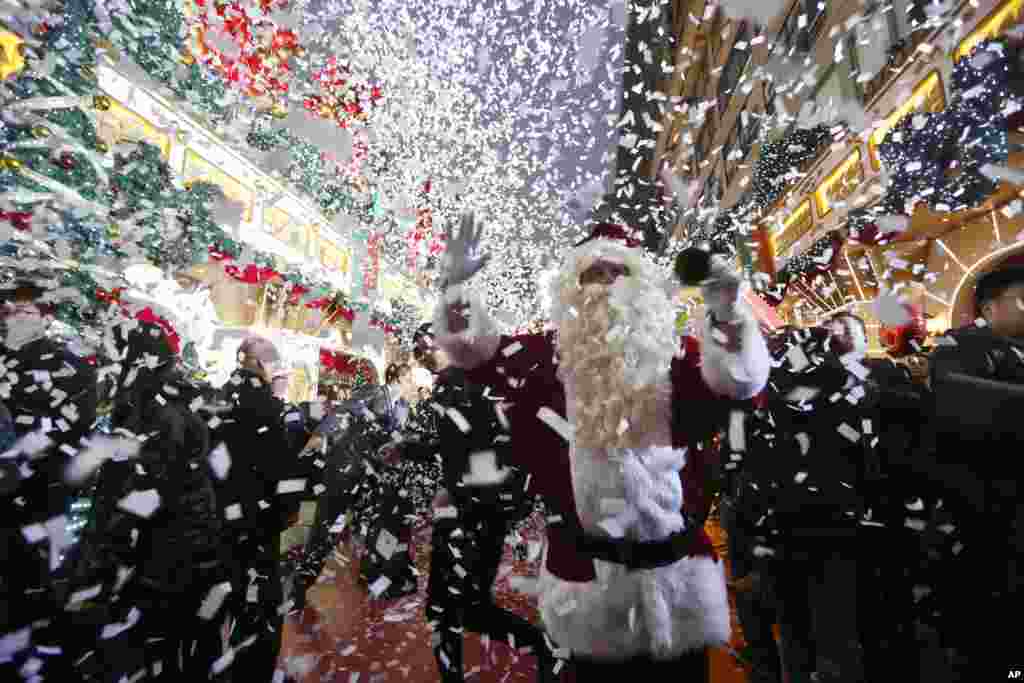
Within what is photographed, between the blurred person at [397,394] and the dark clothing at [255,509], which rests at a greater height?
the blurred person at [397,394]

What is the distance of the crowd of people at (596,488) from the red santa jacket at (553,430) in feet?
0.03

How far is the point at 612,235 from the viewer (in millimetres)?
2477

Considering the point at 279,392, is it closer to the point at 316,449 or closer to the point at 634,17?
the point at 316,449

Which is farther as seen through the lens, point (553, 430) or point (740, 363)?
point (553, 430)

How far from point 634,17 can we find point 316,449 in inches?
1261

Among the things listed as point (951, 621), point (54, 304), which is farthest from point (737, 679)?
point (54, 304)

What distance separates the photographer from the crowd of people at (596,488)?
5.74 ft

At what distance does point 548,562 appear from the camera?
185cm

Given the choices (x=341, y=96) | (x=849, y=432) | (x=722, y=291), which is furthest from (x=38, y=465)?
(x=341, y=96)

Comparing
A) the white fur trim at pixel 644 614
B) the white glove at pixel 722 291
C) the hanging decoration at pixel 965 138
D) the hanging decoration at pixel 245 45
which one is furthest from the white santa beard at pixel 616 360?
the hanging decoration at pixel 245 45

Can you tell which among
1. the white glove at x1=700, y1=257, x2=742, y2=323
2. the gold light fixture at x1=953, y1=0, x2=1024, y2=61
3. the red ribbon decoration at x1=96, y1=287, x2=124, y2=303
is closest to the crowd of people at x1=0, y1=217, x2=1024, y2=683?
the white glove at x1=700, y1=257, x2=742, y2=323

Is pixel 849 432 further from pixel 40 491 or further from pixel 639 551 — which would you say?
pixel 40 491

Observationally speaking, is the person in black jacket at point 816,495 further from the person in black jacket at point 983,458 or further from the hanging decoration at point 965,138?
the hanging decoration at point 965,138

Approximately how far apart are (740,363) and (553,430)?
76 centimetres
